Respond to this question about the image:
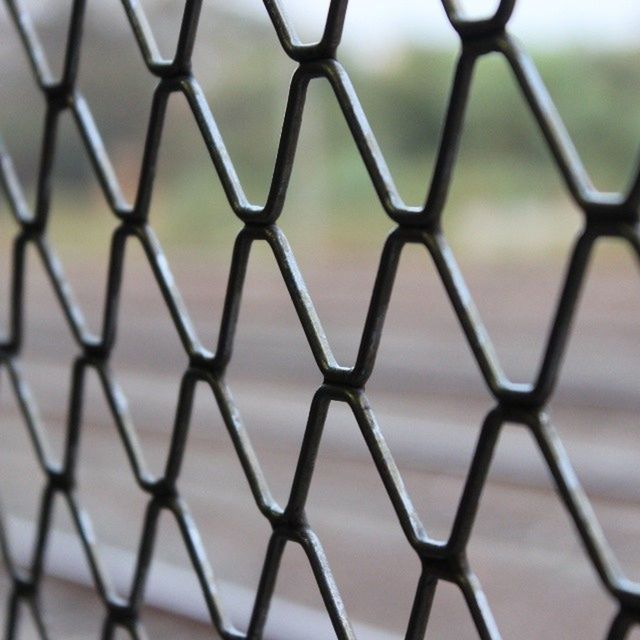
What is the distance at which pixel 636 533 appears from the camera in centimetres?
230

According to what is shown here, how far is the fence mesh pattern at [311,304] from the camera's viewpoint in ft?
0.94

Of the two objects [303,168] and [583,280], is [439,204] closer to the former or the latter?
[583,280]

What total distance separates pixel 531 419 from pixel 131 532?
235cm

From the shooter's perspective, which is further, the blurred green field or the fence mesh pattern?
the blurred green field

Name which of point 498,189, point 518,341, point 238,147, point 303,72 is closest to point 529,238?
point 498,189

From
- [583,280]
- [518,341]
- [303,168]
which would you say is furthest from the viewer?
[303,168]

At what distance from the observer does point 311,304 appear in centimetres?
37

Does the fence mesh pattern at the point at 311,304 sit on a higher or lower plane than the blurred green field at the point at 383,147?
lower

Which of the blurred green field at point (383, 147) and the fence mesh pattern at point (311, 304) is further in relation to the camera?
the blurred green field at point (383, 147)

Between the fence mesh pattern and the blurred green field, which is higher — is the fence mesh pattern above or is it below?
below

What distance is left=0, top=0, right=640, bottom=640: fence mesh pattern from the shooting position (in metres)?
0.29

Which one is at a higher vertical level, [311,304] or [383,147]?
[383,147]

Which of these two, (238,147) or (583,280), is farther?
(238,147)

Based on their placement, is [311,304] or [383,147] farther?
[383,147]
